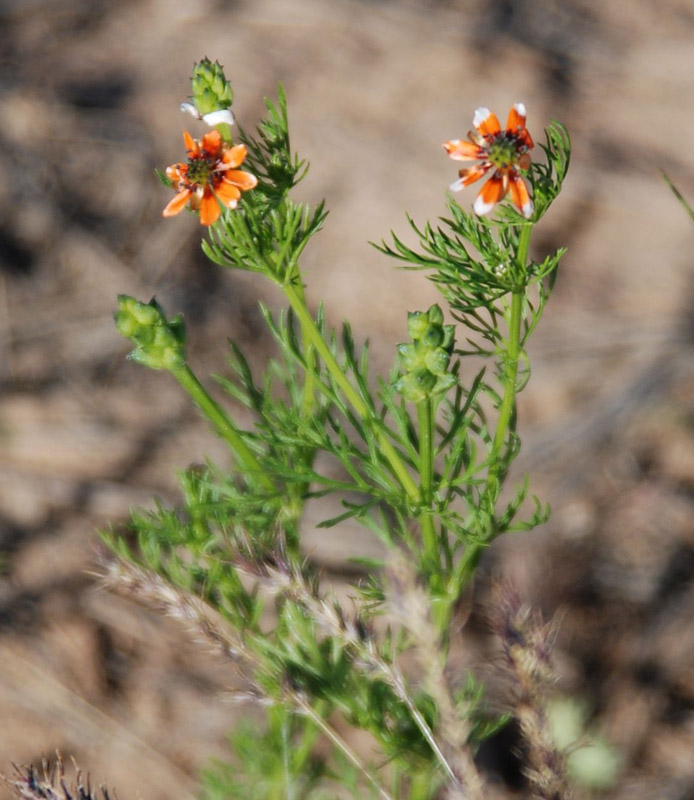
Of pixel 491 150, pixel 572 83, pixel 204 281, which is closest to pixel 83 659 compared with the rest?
pixel 204 281

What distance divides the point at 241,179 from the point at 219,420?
339 millimetres

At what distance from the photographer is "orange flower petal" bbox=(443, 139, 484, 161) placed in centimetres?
111

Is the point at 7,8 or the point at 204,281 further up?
the point at 7,8

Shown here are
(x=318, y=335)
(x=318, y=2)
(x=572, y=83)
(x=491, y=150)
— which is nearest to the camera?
(x=491, y=150)

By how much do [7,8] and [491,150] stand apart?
3367 mm

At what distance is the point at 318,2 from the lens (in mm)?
3854

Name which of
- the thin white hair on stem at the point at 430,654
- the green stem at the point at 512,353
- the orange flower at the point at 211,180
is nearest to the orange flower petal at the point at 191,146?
the orange flower at the point at 211,180

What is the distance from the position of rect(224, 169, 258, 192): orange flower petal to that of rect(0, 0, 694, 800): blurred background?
651mm

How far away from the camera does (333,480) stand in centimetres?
141

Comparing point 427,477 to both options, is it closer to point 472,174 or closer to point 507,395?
point 507,395

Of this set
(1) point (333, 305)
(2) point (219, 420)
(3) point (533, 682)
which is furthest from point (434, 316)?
(1) point (333, 305)

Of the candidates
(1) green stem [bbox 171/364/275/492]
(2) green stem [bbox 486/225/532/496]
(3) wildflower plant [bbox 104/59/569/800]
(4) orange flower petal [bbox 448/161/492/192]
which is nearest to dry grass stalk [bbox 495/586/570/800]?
(3) wildflower plant [bbox 104/59/569/800]

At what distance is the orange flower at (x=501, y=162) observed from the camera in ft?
3.51

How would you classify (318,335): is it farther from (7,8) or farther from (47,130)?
(7,8)
